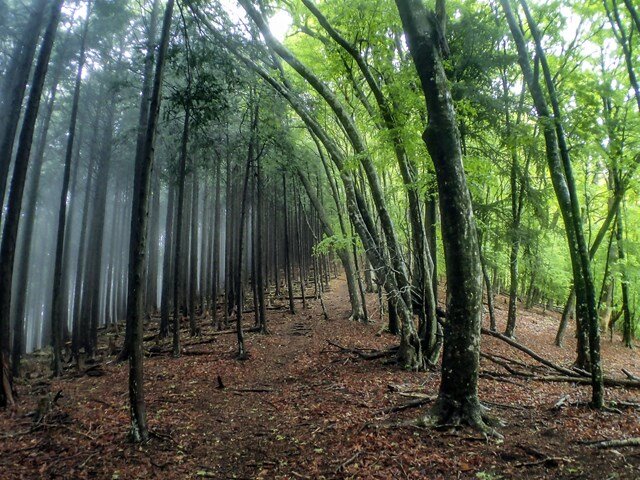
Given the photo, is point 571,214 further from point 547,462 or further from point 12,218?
point 12,218

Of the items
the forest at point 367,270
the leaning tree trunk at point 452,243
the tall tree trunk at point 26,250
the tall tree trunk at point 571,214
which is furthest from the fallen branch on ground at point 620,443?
the tall tree trunk at point 26,250

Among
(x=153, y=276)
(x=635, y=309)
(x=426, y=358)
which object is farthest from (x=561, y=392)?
(x=153, y=276)

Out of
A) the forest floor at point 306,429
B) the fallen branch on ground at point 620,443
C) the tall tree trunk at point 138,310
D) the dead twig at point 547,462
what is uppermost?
the tall tree trunk at point 138,310

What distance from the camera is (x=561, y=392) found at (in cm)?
633

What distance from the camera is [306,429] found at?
512 centimetres

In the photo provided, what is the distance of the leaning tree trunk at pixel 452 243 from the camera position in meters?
4.34

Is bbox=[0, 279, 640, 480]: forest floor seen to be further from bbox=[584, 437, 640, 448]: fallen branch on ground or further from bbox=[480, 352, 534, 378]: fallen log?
bbox=[480, 352, 534, 378]: fallen log

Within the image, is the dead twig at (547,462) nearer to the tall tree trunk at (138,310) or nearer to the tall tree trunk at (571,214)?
the tall tree trunk at (571,214)

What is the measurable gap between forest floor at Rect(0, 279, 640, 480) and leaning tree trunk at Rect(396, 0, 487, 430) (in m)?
0.43

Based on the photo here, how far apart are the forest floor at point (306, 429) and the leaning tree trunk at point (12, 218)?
2.46 feet

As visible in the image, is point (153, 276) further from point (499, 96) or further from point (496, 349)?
point (499, 96)

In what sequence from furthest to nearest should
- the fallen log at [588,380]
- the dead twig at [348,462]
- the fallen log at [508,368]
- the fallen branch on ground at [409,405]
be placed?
the fallen log at [508,368], the fallen log at [588,380], the fallen branch on ground at [409,405], the dead twig at [348,462]

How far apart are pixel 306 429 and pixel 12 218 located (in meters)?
6.25

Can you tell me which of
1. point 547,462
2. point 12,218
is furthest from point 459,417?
→ point 12,218
